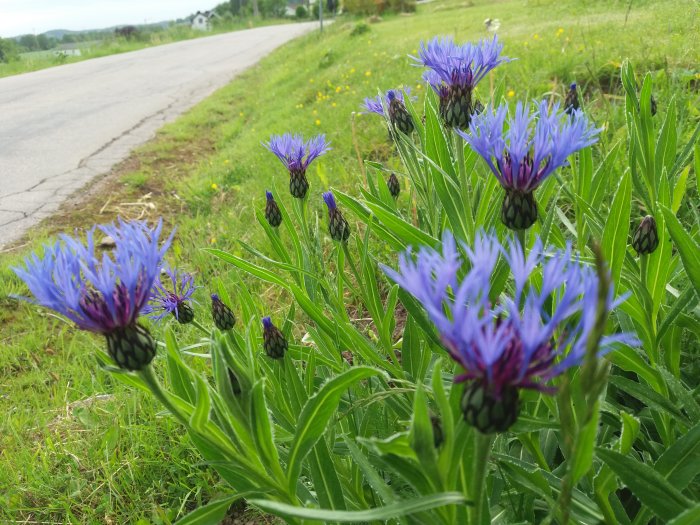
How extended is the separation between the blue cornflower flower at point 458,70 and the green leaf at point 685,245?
57 centimetres

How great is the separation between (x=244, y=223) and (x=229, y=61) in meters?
14.3

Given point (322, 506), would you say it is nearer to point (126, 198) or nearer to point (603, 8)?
point (126, 198)

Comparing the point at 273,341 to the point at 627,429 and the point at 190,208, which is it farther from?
→ the point at 190,208

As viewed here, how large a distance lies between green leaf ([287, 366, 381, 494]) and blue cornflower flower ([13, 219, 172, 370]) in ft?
0.88

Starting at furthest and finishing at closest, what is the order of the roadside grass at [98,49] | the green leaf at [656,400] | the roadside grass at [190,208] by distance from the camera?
the roadside grass at [98,49], the roadside grass at [190,208], the green leaf at [656,400]

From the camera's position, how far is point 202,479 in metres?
1.83

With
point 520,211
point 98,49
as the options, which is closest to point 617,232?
point 520,211

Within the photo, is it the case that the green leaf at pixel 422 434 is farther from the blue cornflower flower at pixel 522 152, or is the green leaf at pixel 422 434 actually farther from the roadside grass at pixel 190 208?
the roadside grass at pixel 190 208

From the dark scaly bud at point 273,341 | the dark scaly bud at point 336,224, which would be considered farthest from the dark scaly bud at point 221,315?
the dark scaly bud at point 336,224

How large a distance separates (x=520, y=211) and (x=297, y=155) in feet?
3.12

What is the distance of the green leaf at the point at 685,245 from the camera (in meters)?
0.98

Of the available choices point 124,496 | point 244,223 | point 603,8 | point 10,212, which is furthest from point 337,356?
point 603,8

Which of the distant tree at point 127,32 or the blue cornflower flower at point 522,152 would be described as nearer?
the blue cornflower flower at point 522,152

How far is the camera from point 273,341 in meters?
1.21
